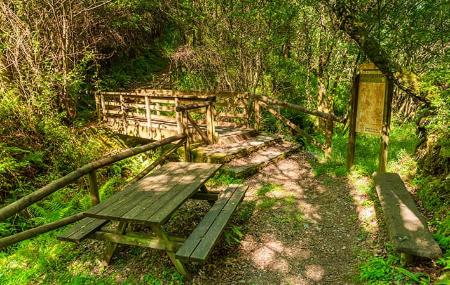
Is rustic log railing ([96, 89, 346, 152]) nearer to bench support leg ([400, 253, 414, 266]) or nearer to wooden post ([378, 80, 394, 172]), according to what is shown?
wooden post ([378, 80, 394, 172])

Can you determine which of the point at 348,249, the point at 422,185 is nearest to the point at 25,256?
A: the point at 348,249

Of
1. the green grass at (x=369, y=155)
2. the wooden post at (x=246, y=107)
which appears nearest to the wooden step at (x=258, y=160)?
the green grass at (x=369, y=155)

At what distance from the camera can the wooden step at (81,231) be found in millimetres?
4133

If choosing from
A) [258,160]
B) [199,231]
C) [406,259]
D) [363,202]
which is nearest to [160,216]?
[199,231]

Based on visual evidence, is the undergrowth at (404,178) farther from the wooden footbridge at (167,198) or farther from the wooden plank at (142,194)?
the wooden plank at (142,194)

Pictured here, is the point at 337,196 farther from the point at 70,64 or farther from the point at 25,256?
the point at 70,64

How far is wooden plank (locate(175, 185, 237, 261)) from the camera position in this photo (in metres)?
3.55

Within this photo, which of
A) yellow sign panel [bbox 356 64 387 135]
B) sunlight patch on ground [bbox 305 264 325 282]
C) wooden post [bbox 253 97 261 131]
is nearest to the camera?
sunlight patch on ground [bbox 305 264 325 282]

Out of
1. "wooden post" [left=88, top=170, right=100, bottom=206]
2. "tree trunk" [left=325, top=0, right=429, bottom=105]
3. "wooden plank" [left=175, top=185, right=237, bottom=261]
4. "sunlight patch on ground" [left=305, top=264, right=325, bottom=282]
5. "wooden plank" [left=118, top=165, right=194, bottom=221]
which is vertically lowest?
"sunlight patch on ground" [left=305, top=264, right=325, bottom=282]

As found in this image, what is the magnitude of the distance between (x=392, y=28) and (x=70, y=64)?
31.1 ft

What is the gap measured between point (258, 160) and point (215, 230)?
14.3 ft

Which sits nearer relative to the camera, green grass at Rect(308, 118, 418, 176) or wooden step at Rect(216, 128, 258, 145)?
green grass at Rect(308, 118, 418, 176)

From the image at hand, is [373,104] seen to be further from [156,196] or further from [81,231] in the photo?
[81,231]

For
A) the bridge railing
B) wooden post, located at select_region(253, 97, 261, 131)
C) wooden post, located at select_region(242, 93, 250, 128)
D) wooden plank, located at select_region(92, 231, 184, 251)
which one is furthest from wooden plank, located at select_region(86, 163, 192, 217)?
wooden post, located at select_region(242, 93, 250, 128)
